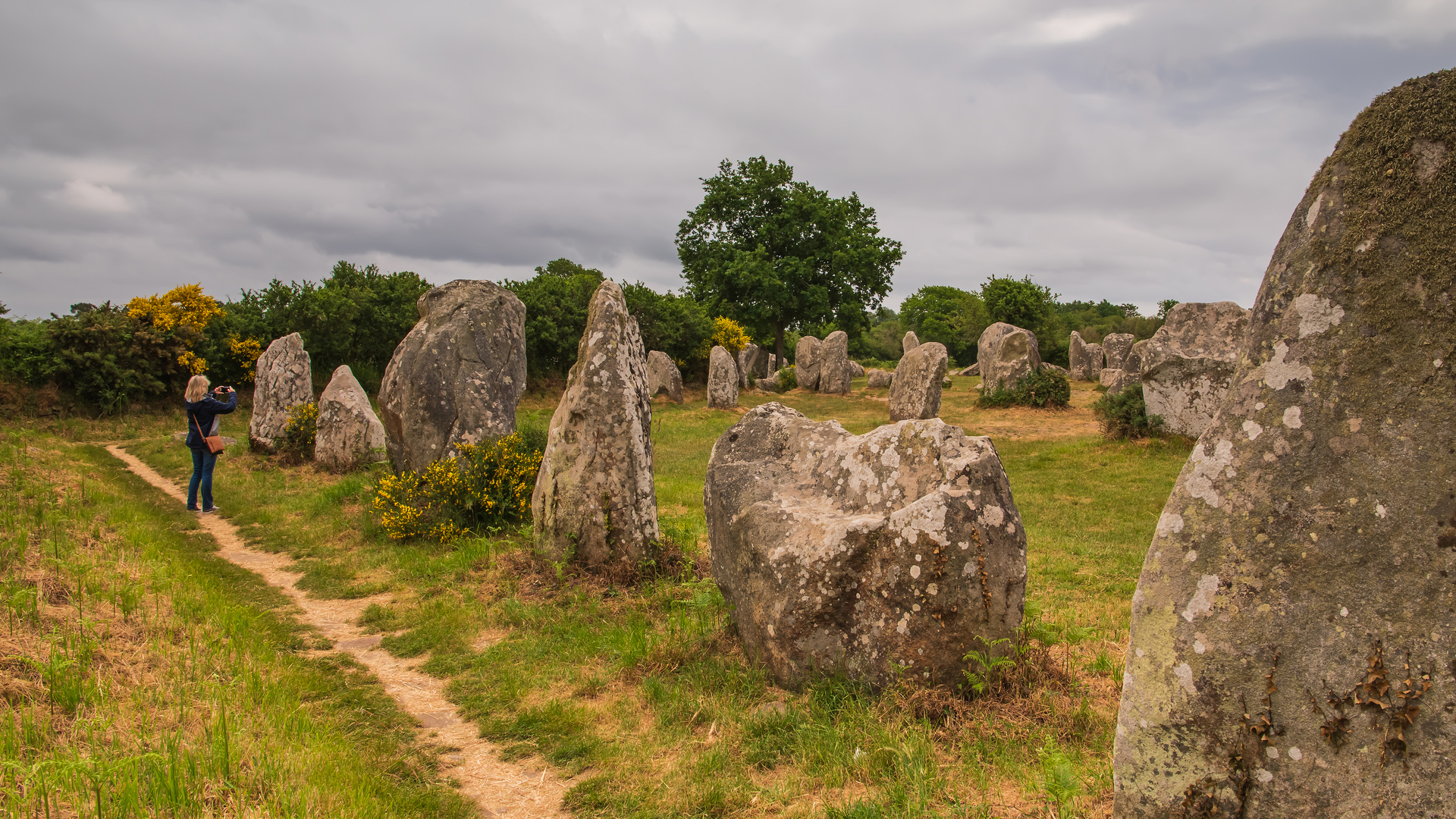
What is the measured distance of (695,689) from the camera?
16.9 ft

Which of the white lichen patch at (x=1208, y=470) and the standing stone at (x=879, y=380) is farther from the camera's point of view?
the standing stone at (x=879, y=380)

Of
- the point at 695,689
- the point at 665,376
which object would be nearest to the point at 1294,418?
the point at 695,689

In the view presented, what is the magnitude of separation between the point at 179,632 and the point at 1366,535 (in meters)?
6.50

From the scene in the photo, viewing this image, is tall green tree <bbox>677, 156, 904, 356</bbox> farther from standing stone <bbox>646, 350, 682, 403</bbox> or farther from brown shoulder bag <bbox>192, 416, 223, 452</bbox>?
brown shoulder bag <bbox>192, 416, 223, 452</bbox>

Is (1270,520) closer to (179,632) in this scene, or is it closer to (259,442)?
(179,632)

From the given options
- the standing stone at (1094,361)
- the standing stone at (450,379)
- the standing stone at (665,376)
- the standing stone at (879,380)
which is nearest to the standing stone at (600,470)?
the standing stone at (450,379)

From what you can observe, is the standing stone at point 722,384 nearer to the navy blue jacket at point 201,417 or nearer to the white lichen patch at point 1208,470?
the navy blue jacket at point 201,417

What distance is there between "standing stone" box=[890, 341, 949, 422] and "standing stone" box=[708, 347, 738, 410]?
20.4 feet

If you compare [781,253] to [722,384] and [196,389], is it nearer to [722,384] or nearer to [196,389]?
[722,384]

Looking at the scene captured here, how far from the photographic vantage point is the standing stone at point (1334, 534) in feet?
8.27

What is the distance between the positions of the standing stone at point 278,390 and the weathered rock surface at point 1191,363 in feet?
55.6

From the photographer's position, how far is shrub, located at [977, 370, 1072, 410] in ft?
76.4

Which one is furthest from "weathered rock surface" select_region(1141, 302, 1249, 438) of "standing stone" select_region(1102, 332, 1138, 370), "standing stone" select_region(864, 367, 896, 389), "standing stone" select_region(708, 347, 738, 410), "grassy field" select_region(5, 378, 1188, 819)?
"standing stone" select_region(1102, 332, 1138, 370)

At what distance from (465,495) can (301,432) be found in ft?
23.0
